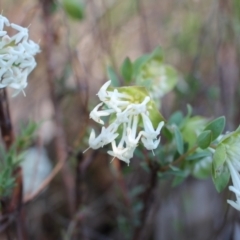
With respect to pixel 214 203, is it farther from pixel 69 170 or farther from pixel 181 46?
pixel 181 46

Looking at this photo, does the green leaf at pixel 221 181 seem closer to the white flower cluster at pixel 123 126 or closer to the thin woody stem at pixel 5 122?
the white flower cluster at pixel 123 126

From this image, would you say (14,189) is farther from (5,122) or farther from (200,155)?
(200,155)

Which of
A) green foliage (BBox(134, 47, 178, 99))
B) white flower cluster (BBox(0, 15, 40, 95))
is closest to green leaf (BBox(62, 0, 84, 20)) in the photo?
green foliage (BBox(134, 47, 178, 99))

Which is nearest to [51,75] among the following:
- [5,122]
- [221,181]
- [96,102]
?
[96,102]

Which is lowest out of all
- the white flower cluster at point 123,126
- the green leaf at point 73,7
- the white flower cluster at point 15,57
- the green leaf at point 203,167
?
the green leaf at point 203,167

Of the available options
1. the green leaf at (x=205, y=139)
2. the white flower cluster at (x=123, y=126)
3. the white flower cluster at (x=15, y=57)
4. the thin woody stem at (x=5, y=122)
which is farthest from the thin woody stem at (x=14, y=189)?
the green leaf at (x=205, y=139)

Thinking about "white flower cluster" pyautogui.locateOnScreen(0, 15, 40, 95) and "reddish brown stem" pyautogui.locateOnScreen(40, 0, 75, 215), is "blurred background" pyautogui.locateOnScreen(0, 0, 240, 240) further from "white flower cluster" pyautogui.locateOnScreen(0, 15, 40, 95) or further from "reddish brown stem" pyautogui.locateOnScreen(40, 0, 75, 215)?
"white flower cluster" pyautogui.locateOnScreen(0, 15, 40, 95)

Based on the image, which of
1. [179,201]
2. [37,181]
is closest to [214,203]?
[179,201]

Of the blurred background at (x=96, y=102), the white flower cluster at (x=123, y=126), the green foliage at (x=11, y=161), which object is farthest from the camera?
the blurred background at (x=96, y=102)
